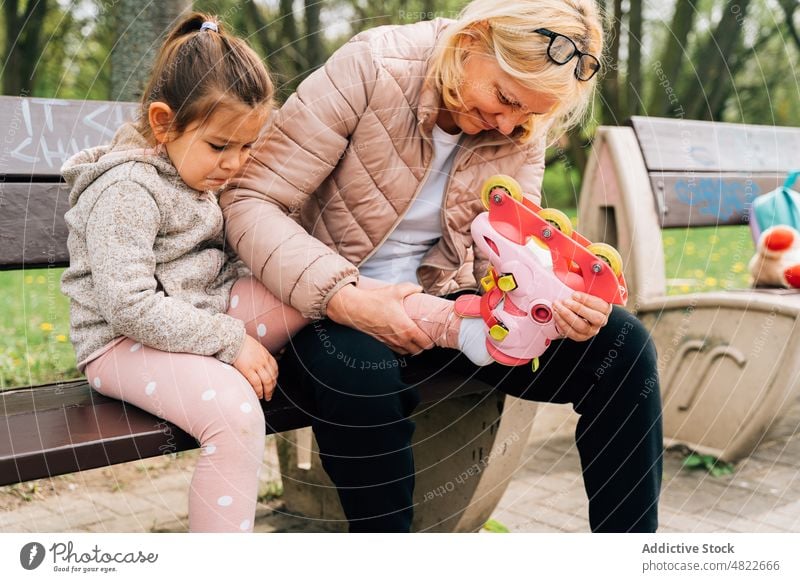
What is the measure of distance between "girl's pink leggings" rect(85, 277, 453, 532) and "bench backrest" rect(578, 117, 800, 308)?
178 cm

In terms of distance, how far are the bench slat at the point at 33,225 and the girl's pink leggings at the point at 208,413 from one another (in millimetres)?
431

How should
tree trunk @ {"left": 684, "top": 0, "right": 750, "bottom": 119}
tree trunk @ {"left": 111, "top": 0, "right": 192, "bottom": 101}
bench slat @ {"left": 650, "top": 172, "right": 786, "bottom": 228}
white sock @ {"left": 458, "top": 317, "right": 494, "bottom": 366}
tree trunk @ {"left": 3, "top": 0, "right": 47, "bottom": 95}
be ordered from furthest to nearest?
tree trunk @ {"left": 684, "top": 0, "right": 750, "bottom": 119}
tree trunk @ {"left": 3, "top": 0, "right": 47, "bottom": 95}
bench slat @ {"left": 650, "top": 172, "right": 786, "bottom": 228}
tree trunk @ {"left": 111, "top": 0, "right": 192, "bottom": 101}
white sock @ {"left": 458, "top": 317, "right": 494, "bottom": 366}

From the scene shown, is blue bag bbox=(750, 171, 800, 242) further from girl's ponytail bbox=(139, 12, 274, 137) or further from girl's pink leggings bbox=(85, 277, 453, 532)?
girl's pink leggings bbox=(85, 277, 453, 532)

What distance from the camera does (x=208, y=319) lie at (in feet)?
5.84

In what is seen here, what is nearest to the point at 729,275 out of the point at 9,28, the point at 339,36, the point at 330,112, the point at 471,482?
the point at 339,36

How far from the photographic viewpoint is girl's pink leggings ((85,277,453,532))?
168 cm

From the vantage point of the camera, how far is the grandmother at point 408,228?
1799 millimetres

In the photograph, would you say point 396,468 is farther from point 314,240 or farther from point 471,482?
point 471,482

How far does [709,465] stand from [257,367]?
72.4 inches

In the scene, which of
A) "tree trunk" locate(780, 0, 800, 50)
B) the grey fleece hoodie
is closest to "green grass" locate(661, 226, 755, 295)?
"tree trunk" locate(780, 0, 800, 50)

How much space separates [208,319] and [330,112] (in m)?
0.52

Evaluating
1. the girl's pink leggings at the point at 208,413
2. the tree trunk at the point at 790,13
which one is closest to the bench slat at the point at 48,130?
the girl's pink leggings at the point at 208,413

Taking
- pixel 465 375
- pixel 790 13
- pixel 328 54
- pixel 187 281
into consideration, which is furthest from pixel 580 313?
pixel 790 13

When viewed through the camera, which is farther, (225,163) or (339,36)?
(339,36)
